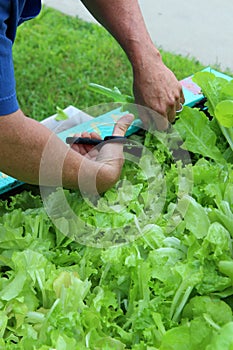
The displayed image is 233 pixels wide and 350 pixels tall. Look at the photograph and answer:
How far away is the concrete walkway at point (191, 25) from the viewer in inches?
159

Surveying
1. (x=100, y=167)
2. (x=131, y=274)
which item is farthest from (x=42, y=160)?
(x=131, y=274)

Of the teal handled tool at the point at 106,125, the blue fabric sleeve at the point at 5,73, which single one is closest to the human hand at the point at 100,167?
the teal handled tool at the point at 106,125

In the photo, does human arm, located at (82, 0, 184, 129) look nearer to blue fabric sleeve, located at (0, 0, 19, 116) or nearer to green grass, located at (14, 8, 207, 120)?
blue fabric sleeve, located at (0, 0, 19, 116)

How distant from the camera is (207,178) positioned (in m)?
1.63

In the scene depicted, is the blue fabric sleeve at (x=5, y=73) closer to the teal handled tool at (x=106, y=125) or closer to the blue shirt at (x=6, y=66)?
the blue shirt at (x=6, y=66)

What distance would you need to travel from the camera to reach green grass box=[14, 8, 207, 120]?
3494mm

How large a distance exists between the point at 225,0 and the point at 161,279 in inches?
144

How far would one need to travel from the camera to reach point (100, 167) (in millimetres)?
1573

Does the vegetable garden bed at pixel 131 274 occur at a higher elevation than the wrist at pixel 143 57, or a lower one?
lower

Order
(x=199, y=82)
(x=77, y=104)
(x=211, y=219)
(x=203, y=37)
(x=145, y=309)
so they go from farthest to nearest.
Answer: (x=203, y=37), (x=77, y=104), (x=199, y=82), (x=211, y=219), (x=145, y=309)

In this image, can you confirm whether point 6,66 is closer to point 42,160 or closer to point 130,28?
point 42,160

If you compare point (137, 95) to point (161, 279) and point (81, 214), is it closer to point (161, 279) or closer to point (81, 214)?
point (81, 214)

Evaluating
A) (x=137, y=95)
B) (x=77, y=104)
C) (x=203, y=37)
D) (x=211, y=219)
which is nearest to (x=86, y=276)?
(x=211, y=219)

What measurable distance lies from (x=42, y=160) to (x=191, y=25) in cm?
313
